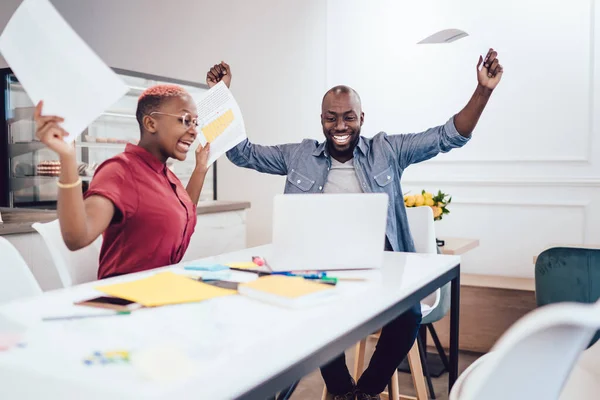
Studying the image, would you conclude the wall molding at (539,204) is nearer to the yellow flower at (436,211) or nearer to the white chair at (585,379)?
the yellow flower at (436,211)

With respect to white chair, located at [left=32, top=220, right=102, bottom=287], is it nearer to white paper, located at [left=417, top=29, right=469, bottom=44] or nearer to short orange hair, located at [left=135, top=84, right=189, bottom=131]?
short orange hair, located at [left=135, top=84, right=189, bottom=131]

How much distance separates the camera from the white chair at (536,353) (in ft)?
2.01

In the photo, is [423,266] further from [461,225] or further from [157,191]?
[461,225]

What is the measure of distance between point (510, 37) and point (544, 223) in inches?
47.7

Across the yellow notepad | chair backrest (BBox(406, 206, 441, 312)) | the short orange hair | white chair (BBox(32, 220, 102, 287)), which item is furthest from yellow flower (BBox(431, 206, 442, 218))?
the yellow notepad

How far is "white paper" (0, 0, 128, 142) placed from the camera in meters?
1.10

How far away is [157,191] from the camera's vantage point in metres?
1.70

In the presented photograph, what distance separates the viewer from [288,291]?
1.16 meters

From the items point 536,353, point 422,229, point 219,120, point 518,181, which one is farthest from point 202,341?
point 518,181

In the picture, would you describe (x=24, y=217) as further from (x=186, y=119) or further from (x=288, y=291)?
(x=288, y=291)

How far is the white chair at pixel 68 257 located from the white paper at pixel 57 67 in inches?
21.8

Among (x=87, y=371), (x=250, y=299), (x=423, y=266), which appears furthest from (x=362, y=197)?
(x=87, y=371)

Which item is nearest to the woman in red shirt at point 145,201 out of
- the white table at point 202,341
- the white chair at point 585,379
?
the white table at point 202,341

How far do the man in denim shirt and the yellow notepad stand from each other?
969 mm
